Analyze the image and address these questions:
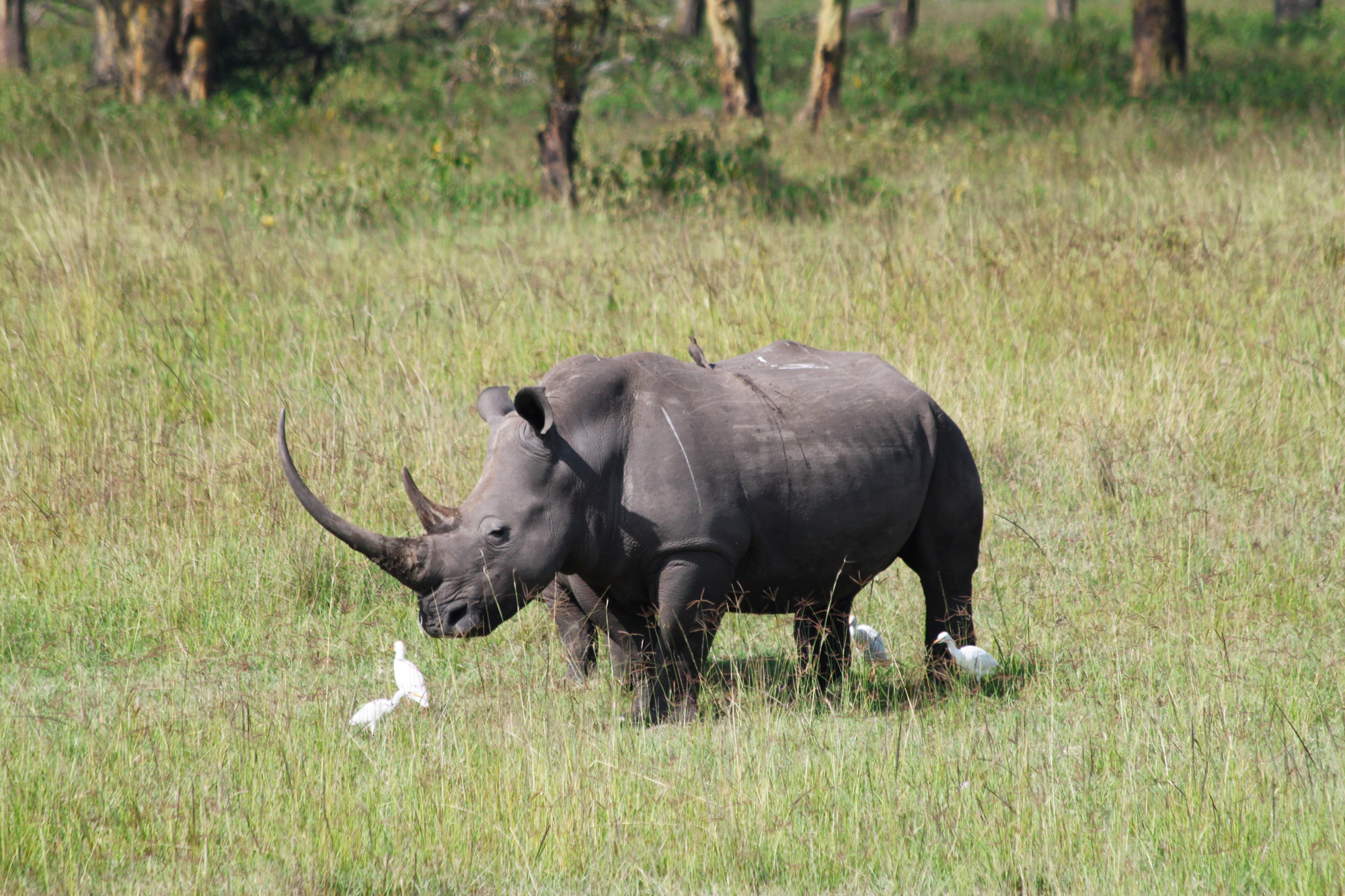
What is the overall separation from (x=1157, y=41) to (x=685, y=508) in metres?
17.5

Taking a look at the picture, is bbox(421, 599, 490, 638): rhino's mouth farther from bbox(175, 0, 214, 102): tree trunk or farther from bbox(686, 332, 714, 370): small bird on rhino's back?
bbox(175, 0, 214, 102): tree trunk

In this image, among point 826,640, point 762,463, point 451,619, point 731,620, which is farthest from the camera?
point 731,620

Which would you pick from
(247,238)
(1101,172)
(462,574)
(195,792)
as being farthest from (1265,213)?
(195,792)

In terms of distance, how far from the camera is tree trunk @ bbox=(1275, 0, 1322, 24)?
94.3ft

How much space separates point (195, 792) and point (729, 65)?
53.3ft

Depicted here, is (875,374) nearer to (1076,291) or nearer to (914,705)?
(914,705)

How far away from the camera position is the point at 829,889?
12.0 feet

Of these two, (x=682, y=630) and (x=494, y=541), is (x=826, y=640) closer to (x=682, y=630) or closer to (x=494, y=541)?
(x=682, y=630)

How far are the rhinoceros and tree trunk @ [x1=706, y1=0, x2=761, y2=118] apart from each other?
14322 millimetres

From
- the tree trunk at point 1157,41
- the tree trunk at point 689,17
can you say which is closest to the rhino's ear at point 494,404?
the tree trunk at point 1157,41

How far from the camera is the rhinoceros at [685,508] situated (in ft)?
13.9

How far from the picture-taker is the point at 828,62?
18.6m

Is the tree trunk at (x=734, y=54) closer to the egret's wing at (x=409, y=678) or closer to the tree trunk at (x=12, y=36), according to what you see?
the tree trunk at (x=12, y=36)

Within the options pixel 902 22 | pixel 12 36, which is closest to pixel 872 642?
pixel 12 36
